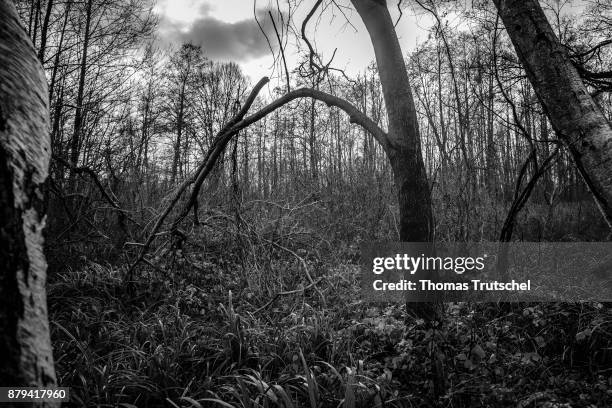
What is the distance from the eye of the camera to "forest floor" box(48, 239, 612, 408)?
7.61 feet

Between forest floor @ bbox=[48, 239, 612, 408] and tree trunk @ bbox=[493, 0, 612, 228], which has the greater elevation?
tree trunk @ bbox=[493, 0, 612, 228]

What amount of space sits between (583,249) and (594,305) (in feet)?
12.7

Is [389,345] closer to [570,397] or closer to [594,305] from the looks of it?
[570,397]

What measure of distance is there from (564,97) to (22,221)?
1.17 metres

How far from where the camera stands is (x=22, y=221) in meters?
0.40

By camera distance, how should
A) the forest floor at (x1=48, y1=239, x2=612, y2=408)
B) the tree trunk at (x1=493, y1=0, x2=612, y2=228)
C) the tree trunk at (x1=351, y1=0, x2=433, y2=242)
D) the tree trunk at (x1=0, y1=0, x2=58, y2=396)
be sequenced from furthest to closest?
the tree trunk at (x1=351, y1=0, x2=433, y2=242)
the forest floor at (x1=48, y1=239, x2=612, y2=408)
the tree trunk at (x1=493, y1=0, x2=612, y2=228)
the tree trunk at (x1=0, y1=0, x2=58, y2=396)

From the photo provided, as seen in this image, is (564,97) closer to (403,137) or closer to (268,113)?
(403,137)

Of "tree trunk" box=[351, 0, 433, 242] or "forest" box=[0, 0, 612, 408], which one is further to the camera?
"tree trunk" box=[351, 0, 433, 242]

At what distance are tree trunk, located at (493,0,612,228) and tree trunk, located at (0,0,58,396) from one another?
1124 millimetres

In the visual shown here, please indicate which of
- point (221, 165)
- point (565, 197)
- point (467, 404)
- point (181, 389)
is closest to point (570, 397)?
point (467, 404)

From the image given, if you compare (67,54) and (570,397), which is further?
(67,54)

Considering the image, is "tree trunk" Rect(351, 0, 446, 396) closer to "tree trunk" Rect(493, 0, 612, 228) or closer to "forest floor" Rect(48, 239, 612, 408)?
"forest floor" Rect(48, 239, 612, 408)

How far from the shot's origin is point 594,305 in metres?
3.38

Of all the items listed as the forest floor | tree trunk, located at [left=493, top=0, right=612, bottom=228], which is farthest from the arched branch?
tree trunk, located at [left=493, top=0, right=612, bottom=228]
